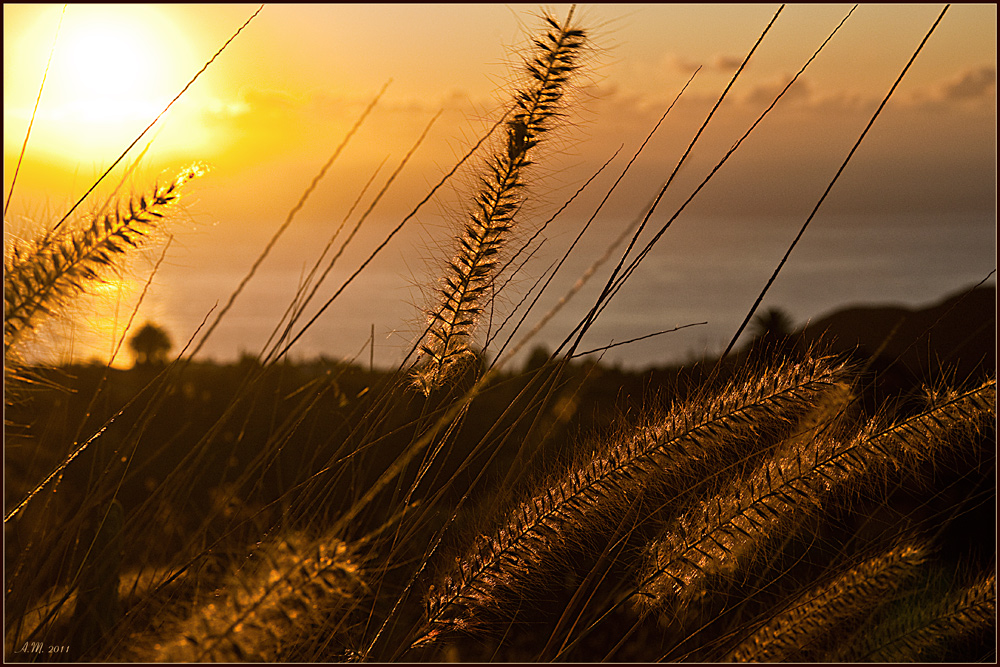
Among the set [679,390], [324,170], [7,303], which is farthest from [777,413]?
[7,303]

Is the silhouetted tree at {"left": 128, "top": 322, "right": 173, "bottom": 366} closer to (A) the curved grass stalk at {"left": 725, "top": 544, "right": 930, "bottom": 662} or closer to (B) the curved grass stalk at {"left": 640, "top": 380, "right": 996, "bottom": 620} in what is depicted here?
(B) the curved grass stalk at {"left": 640, "top": 380, "right": 996, "bottom": 620}

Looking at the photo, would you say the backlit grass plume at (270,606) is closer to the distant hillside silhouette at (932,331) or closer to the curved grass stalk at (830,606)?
the curved grass stalk at (830,606)

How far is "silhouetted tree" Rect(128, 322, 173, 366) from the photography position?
1.16 m

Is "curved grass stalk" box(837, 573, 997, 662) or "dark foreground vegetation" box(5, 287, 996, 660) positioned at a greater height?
"dark foreground vegetation" box(5, 287, 996, 660)

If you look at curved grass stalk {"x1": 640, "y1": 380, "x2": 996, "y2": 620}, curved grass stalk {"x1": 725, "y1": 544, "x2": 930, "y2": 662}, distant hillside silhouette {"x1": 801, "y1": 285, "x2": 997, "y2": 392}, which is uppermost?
distant hillside silhouette {"x1": 801, "y1": 285, "x2": 997, "y2": 392}

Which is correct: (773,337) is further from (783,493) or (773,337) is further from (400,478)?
(400,478)

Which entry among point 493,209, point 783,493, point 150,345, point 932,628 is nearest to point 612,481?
→ point 783,493

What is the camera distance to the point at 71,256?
0.84 metres

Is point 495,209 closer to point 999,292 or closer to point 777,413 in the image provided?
point 777,413

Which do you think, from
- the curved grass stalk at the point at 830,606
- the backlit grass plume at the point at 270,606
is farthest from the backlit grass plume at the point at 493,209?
the curved grass stalk at the point at 830,606

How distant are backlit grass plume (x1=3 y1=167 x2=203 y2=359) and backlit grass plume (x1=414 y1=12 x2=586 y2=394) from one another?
0.44m

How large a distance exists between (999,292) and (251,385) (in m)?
1.44

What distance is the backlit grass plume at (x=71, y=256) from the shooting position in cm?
82

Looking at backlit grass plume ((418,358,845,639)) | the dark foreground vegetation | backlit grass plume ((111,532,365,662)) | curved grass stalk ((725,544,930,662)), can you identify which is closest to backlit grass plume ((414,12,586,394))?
the dark foreground vegetation
